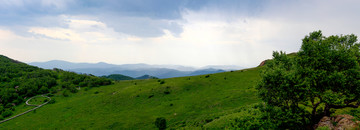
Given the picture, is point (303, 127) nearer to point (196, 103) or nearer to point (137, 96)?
point (196, 103)

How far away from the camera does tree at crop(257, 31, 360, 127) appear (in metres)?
15.3

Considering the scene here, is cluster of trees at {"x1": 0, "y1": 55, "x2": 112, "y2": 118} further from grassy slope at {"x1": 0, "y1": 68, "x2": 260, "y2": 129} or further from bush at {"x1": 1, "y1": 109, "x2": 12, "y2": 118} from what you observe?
grassy slope at {"x1": 0, "y1": 68, "x2": 260, "y2": 129}

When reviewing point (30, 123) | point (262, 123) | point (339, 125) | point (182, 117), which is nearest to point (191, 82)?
point (182, 117)

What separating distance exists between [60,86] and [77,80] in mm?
11162

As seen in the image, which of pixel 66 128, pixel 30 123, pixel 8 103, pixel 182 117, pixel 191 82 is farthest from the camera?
pixel 8 103

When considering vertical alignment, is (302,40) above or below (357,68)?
above

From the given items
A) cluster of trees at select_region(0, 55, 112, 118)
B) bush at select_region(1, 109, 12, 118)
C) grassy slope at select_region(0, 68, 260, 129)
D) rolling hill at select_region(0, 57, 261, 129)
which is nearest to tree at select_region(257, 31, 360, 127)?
rolling hill at select_region(0, 57, 261, 129)

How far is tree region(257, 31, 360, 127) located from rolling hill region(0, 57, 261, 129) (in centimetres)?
1131

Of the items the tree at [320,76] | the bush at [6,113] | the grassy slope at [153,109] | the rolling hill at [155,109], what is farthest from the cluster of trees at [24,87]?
the tree at [320,76]

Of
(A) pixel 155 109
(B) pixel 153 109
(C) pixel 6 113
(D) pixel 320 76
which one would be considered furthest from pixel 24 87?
(D) pixel 320 76

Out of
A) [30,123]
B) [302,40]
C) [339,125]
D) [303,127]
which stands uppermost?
[302,40]

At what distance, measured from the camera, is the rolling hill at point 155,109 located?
35.8m

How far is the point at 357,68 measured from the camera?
1517 cm

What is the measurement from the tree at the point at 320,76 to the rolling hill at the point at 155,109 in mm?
11312
